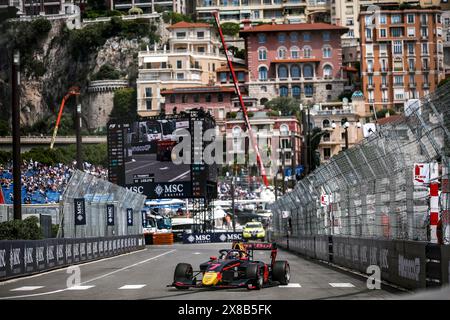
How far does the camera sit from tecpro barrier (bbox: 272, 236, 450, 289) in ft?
60.6

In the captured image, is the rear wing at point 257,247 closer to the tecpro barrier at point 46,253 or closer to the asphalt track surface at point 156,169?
the tecpro barrier at point 46,253

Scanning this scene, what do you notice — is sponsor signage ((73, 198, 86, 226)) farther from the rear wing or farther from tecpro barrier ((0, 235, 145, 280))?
the rear wing

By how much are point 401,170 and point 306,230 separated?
22.9m

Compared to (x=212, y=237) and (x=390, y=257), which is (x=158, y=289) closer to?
(x=390, y=257)

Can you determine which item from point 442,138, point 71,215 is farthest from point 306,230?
point 442,138

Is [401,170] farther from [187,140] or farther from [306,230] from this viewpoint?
[187,140]

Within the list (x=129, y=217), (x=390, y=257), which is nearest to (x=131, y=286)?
(x=390, y=257)

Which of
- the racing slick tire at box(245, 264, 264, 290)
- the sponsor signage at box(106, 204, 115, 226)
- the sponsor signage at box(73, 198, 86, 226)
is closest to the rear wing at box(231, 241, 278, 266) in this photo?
the racing slick tire at box(245, 264, 264, 290)

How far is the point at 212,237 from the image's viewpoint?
87.8 m

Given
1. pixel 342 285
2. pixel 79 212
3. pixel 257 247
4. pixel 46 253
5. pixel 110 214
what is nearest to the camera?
pixel 342 285

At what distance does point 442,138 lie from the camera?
58.6ft

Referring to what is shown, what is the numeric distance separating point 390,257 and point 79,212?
17.5m

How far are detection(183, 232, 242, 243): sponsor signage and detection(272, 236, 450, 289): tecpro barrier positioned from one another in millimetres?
51148

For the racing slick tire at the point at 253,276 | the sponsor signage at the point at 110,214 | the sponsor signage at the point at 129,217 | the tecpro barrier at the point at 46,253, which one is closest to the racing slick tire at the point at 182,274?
the racing slick tire at the point at 253,276
